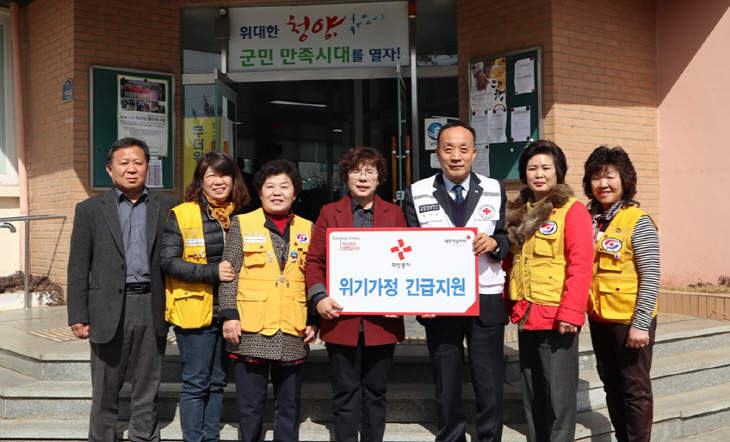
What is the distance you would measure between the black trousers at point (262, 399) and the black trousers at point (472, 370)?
30.5 inches

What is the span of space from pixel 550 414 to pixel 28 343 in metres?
3.99

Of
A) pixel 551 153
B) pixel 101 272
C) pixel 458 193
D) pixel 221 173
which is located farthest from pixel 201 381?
pixel 551 153

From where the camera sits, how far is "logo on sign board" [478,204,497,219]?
138 inches

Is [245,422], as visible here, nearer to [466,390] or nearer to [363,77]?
[466,390]

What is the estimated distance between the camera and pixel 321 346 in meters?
4.86

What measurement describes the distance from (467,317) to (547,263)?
20.1 inches

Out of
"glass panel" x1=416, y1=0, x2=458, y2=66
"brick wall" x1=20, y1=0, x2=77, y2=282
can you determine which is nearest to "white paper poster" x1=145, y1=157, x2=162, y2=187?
"brick wall" x1=20, y1=0, x2=77, y2=282

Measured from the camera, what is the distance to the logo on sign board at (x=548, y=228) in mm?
3416

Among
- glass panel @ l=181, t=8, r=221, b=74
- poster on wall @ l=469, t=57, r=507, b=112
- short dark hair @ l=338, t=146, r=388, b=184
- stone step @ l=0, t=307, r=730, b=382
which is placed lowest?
stone step @ l=0, t=307, r=730, b=382

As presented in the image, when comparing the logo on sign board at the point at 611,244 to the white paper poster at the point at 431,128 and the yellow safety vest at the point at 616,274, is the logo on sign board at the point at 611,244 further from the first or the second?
the white paper poster at the point at 431,128

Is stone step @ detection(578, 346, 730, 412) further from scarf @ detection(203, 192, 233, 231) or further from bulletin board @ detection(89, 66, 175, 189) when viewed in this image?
bulletin board @ detection(89, 66, 175, 189)

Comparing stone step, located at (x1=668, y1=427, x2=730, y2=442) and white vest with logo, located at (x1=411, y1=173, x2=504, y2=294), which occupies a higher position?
white vest with logo, located at (x1=411, y1=173, x2=504, y2=294)

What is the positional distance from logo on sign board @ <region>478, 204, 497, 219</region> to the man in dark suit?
1.80 m

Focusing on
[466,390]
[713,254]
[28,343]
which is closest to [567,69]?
[713,254]
